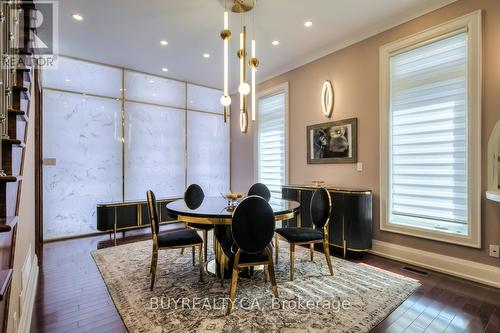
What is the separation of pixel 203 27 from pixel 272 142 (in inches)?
103

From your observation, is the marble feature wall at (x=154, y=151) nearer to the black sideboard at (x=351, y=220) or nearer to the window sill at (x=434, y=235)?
the black sideboard at (x=351, y=220)

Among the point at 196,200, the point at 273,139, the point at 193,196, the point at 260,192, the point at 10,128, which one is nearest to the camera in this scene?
the point at 10,128

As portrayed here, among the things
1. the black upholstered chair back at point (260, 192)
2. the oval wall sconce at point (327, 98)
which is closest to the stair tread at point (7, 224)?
the black upholstered chair back at point (260, 192)

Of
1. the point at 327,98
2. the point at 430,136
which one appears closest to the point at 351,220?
the point at 430,136

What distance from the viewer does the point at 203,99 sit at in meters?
6.40

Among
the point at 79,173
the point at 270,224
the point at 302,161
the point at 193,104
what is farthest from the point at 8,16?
the point at 193,104

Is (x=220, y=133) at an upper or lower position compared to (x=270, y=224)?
upper

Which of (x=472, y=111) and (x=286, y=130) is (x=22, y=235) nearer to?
(x=286, y=130)

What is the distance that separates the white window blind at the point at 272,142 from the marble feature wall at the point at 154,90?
1830 mm

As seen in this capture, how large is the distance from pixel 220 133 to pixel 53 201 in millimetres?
3652

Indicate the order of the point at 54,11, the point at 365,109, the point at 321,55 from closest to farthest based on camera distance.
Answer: the point at 54,11
the point at 365,109
the point at 321,55

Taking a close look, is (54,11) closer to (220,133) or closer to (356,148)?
(220,133)

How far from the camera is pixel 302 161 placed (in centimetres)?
490

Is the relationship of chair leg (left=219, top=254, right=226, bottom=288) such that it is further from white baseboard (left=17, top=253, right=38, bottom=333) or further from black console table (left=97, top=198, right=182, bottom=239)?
black console table (left=97, top=198, right=182, bottom=239)
